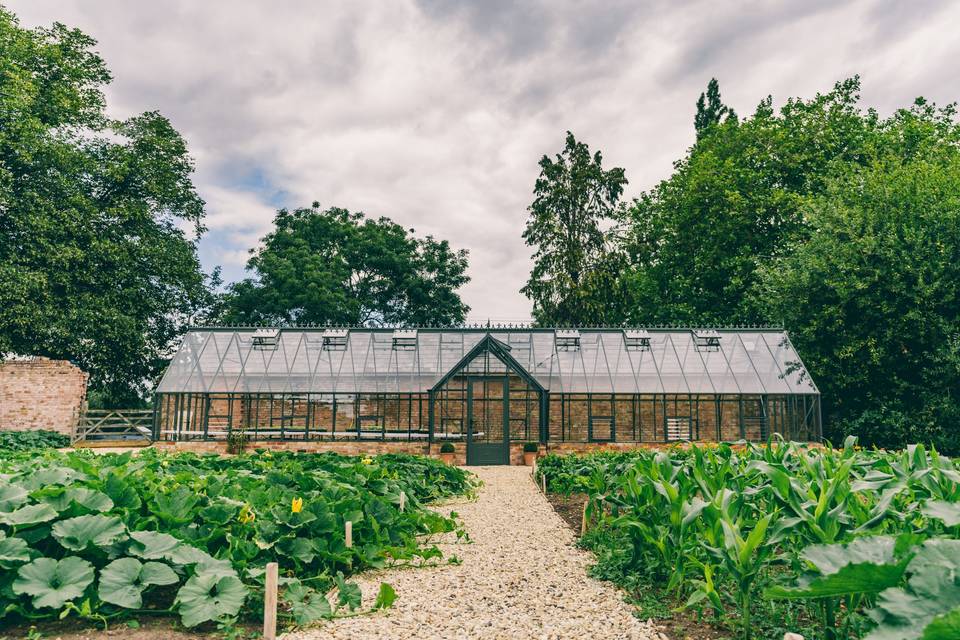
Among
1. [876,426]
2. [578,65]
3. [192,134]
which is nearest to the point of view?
[578,65]

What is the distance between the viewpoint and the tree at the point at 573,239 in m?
27.2

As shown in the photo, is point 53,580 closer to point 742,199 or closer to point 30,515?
point 30,515

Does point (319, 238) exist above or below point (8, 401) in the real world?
above

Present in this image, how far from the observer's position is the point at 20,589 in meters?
3.39

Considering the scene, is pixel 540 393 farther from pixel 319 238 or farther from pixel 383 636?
pixel 319 238

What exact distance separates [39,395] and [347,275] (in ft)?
46.7

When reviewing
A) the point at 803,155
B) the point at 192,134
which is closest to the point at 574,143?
the point at 803,155

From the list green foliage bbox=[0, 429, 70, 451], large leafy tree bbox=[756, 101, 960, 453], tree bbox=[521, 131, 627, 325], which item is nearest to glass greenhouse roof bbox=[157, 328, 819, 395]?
large leafy tree bbox=[756, 101, 960, 453]

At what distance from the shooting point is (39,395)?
20453 mm

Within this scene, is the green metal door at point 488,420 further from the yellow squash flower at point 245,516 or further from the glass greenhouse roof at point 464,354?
the yellow squash flower at point 245,516

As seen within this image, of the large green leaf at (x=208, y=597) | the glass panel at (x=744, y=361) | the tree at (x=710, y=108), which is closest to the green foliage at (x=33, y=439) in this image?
the large green leaf at (x=208, y=597)

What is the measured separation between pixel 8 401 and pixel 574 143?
2440cm

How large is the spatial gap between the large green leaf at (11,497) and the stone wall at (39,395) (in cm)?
1991

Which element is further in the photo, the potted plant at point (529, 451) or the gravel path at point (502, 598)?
the potted plant at point (529, 451)
